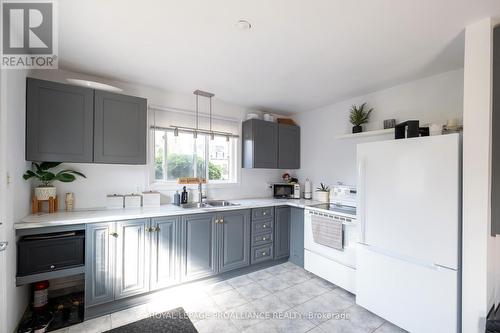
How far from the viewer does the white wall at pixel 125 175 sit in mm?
2375

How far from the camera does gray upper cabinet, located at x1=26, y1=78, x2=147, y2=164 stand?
198 centimetres

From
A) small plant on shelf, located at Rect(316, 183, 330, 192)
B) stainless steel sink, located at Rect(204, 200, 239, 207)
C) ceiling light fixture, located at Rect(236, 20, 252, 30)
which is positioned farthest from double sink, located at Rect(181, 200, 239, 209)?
ceiling light fixture, located at Rect(236, 20, 252, 30)

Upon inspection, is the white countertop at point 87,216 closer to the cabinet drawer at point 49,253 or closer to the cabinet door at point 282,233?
the cabinet drawer at point 49,253

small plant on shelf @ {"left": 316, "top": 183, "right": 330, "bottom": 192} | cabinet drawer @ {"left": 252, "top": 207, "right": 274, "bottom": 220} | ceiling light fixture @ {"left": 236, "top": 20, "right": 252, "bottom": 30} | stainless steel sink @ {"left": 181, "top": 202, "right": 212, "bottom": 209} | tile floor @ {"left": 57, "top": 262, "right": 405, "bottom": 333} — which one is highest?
ceiling light fixture @ {"left": 236, "top": 20, "right": 252, "bottom": 30}

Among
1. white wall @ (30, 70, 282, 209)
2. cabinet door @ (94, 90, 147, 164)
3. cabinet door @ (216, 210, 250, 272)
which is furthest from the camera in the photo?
cabinet door @ (216, 210, 250, 272)

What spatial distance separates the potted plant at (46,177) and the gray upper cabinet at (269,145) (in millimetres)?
2233

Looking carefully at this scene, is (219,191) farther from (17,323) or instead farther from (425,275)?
(425,275)

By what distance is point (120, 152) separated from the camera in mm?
2393

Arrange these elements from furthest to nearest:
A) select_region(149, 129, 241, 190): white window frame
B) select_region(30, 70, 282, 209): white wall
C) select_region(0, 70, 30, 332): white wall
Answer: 1. select_region(149, 129, 241, 190): white window frame
2. select_region(30, 70, 282, 209): white wall
3. select_region(0, 70, 30, 332): white wall

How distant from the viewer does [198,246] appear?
2.55 meters

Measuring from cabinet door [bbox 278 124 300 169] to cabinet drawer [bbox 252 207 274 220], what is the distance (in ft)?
2.93

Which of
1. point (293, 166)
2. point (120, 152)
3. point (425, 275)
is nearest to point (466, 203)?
point (425, 275)

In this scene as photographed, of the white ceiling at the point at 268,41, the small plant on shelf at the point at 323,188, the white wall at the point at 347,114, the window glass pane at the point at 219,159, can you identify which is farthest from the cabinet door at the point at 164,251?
the white wall at the point at 347,114

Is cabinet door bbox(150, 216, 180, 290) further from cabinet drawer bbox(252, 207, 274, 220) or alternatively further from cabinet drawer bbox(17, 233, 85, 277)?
cabinet drawer bbox(252, 207, 274, 220)
